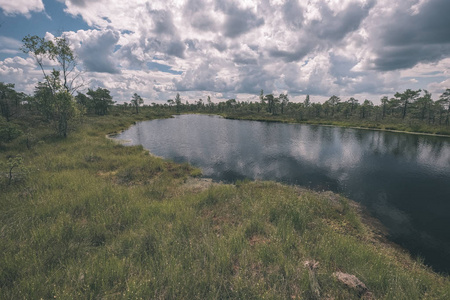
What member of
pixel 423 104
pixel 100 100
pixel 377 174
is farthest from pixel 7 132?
pixel 423 104

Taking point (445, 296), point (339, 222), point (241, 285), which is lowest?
point (339, 222)

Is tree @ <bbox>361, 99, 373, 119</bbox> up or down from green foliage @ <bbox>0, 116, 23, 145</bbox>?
up

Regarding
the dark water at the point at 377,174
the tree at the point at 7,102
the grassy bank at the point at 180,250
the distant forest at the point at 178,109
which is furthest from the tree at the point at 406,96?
the tree at the point at 7,102

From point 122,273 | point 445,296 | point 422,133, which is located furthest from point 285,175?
point 422,133

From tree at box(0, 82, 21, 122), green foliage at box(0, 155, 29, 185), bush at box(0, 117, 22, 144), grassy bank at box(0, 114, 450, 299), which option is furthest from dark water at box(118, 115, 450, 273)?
tree at box(0, 82, 21, 122)

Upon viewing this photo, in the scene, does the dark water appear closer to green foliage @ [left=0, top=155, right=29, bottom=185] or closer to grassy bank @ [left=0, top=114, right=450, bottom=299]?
grassy bank @ [left=0, top=114, right=450, bottom=299]

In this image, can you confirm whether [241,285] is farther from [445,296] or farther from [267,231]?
[445,296]

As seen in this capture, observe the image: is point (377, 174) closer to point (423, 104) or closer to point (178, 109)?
point (423, 104)

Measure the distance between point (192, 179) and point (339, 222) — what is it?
483 inches

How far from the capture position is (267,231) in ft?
25.0

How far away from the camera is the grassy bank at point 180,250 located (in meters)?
4.63

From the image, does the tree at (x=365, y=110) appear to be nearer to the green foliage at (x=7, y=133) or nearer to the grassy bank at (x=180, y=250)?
the grassy bank at (x=180, y=250)

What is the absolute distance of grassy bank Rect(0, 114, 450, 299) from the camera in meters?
4.63

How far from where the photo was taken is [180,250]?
20.0ft
